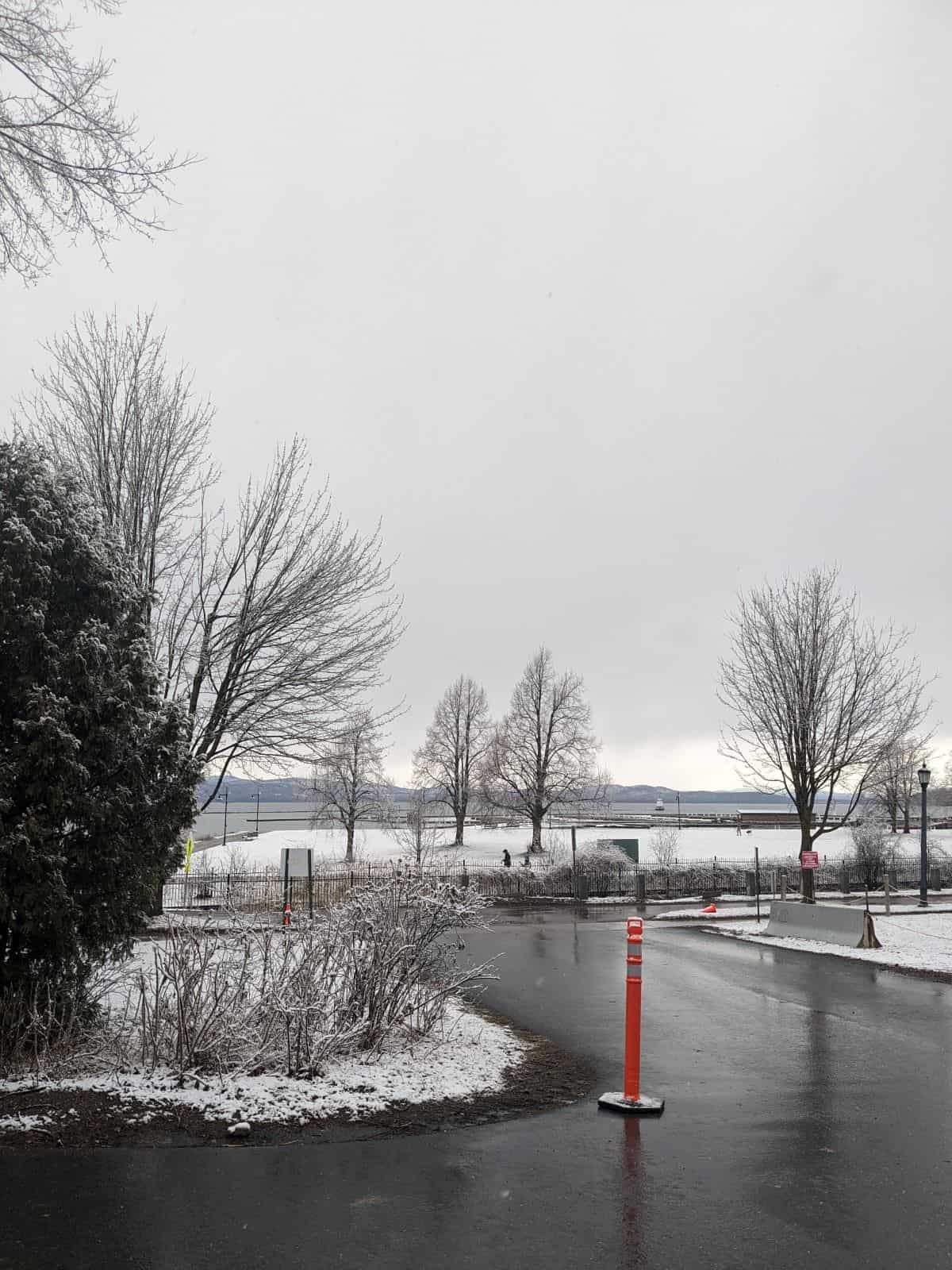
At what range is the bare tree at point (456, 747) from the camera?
6362 centimetres

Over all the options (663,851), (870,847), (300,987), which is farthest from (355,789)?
(300,987)

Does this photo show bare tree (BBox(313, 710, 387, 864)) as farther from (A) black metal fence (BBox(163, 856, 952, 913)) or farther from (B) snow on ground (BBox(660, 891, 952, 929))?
(B) snow on ground (BBox(660, 891, 952, 929))

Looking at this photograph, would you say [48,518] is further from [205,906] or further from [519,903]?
[519,903]

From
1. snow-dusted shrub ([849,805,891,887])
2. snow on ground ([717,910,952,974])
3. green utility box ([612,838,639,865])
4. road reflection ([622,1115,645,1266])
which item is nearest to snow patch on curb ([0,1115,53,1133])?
road reflection ([622,1115,645,1266])

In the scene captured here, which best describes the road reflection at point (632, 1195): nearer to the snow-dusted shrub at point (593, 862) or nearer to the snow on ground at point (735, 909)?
the snow on ground at point (735, 909)

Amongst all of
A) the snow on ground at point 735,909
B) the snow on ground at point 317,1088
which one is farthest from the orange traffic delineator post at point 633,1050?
the snow on ground at point 735,909

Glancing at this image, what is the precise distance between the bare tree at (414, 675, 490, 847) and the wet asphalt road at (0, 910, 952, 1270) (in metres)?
55.2

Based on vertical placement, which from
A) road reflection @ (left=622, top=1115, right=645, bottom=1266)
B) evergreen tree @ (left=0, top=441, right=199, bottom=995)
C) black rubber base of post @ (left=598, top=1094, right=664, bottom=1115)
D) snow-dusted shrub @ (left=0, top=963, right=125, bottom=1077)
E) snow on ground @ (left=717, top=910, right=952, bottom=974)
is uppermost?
evergreen tree @ (left=0, top=441, right=199, bottom=995)

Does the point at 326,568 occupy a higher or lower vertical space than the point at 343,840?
higher

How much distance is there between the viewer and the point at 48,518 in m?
7.96

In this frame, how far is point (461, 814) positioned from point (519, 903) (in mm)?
31004

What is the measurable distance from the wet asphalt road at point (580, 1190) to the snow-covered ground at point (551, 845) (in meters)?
32.4

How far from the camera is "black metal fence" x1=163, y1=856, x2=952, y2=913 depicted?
2942cm

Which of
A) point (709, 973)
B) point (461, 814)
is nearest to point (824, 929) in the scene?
point (709, 973)
